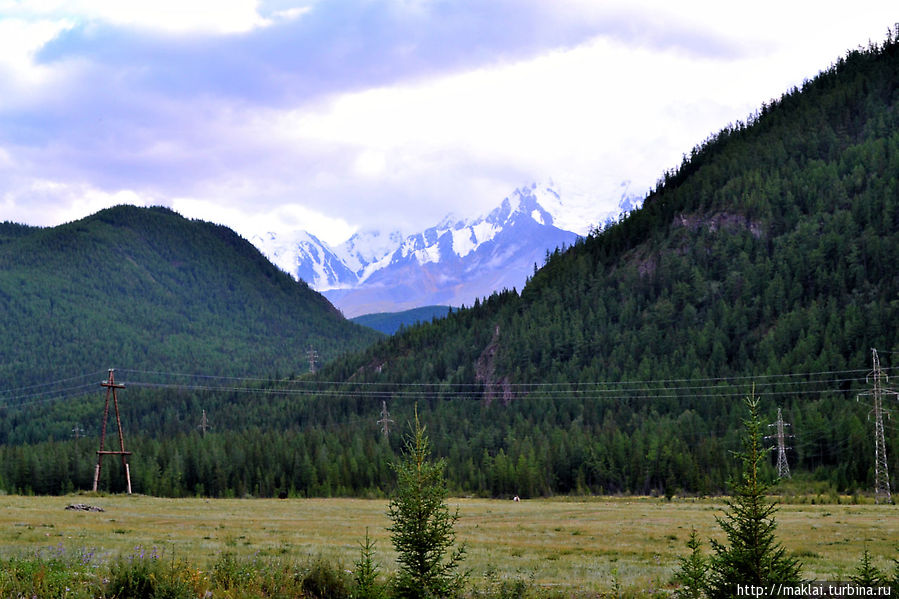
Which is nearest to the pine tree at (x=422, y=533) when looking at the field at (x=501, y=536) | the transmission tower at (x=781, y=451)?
the field at (x=501, y=536)

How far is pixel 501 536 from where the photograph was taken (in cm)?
5809

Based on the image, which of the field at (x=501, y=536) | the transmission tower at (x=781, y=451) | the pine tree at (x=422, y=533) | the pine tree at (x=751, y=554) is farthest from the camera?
the transmission tower at (x=781, y=451)

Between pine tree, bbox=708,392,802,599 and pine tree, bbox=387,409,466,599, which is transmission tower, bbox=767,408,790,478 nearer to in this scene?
pine tree, bbox=708,392,802,599

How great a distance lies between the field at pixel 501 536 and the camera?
39.0 m

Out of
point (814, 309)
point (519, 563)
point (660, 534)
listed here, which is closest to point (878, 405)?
point (660, 534)

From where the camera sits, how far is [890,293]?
654 feet

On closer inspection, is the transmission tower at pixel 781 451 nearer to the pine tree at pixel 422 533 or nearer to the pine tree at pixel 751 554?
the pine tree at pixel 751 554

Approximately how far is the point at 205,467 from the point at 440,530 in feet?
424

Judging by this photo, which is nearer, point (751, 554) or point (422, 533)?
point (751, 554)

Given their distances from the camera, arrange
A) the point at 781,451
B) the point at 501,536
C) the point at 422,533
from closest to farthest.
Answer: the point at 422,533, the point at 501,536, the point at 781,451

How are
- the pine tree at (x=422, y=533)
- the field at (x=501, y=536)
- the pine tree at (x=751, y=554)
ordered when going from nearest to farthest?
the pine tree at (x=751, y=554)
the pine tree at (x=422, y=533)
the field at (x=501, y=536)

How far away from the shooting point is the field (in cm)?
3900

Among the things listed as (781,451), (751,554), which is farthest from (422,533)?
(781,451)

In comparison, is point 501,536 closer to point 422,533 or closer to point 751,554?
point 422,533
